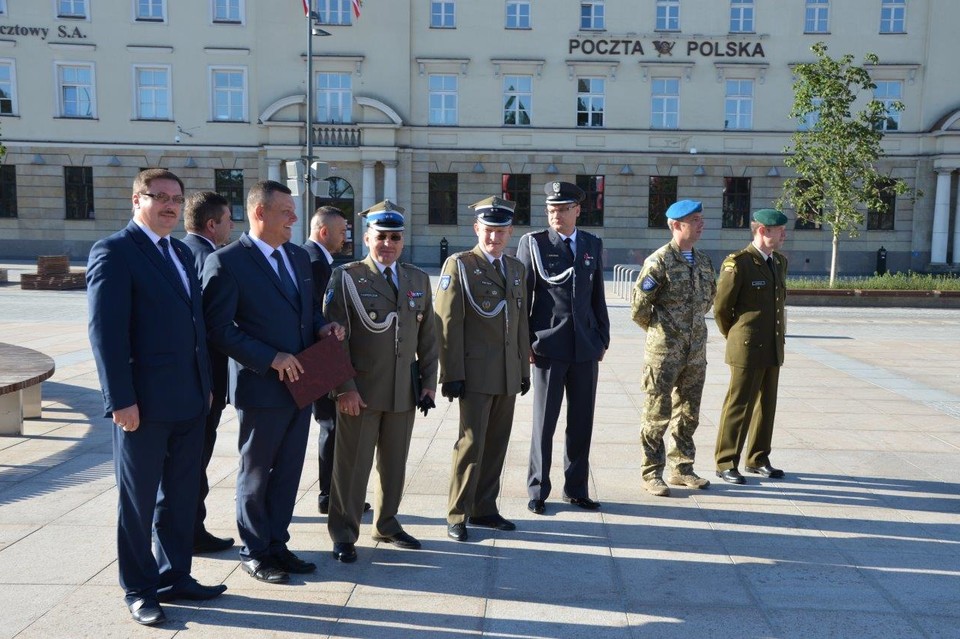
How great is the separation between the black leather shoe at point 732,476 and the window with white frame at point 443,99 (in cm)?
2831

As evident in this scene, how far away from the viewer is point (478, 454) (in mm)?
5348

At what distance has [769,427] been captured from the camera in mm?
6824

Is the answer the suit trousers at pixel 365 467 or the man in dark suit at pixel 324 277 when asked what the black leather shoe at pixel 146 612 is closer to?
Answer: the suit trousers at pixel 365 467

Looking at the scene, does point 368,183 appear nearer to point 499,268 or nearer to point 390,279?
point 499,268

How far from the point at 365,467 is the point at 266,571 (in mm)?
805

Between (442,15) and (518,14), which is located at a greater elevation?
(518,14)

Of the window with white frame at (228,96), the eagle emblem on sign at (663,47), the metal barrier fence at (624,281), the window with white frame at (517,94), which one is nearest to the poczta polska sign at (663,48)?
the eagle emblem on sign at (663,47)

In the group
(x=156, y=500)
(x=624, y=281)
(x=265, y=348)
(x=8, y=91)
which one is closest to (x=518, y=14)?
(x=624, y=281)

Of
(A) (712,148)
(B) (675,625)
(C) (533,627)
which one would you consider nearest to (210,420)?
(C) (533,627)

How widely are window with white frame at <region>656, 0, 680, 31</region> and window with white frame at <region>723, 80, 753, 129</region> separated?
10.3ft

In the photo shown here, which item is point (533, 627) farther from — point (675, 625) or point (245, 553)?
point (245, 553)

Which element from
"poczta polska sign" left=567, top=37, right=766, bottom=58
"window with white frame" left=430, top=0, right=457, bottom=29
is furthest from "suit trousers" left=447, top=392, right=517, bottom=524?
"window with white frame" left=430, top=0, right=457, bottom=29

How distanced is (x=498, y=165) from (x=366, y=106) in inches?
224

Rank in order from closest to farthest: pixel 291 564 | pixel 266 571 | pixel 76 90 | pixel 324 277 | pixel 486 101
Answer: pixel 266 571 < pixel 291 564 < pixel 324 277 < pixel 486 101 < pixel 76 90
